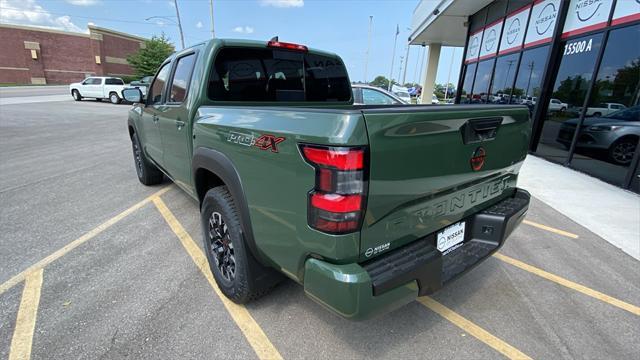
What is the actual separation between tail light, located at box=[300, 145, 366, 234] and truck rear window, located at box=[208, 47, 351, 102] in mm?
1642

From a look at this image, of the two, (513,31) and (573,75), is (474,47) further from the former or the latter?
(573,75)

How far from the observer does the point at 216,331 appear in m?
2.28

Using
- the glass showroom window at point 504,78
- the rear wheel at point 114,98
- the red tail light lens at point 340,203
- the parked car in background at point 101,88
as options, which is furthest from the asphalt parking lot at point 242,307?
the parked car in background at point 101,88

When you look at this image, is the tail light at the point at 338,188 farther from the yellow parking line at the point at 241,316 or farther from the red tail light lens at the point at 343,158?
the yellow parking line at the point at 241,316

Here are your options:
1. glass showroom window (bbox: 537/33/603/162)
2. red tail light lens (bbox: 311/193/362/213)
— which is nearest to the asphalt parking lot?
red tail light lens (bbox: 311/193/362/213)

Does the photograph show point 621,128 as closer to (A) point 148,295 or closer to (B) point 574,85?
(B) point 574,85

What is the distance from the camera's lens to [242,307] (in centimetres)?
254

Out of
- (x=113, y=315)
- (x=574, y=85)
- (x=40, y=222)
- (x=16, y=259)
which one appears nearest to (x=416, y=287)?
(x=113, y=315)

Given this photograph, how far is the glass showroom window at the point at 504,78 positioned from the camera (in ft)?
33.0

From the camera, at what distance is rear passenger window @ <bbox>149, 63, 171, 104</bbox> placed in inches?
150

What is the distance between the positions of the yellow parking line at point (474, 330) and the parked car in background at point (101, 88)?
24103 millimetres

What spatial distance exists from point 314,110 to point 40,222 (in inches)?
162

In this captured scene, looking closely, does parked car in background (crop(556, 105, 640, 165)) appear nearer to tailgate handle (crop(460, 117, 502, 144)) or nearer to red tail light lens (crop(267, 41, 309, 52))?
tailgate handle (crop(460, 117, 502, 144))

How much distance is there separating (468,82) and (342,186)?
47.2ft
